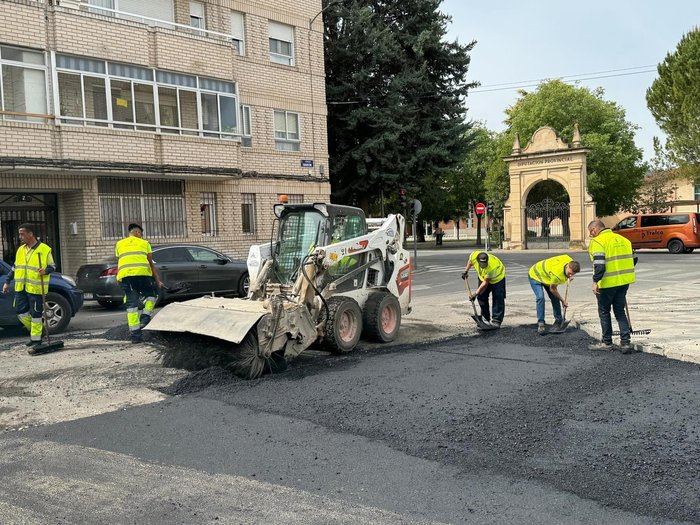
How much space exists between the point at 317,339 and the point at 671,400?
399 centimetres

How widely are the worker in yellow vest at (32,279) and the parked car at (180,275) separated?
13.7 ft

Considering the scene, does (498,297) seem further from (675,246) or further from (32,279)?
(675,246)

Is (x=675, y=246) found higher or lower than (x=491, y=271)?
lower

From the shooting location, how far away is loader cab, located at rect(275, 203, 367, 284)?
8.88m

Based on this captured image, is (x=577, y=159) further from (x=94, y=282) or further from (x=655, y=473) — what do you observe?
(x=655, y=473)

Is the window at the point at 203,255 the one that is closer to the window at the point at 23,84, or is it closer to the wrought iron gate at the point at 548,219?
the window at the point at 23,84

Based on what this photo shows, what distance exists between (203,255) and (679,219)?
931 inches

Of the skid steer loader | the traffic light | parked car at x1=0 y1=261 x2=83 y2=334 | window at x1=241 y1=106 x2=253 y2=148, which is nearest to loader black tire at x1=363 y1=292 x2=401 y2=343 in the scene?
the skid steer loader

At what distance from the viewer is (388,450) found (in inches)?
196

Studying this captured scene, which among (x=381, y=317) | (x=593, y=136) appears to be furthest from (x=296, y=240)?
(x=593, y=136)

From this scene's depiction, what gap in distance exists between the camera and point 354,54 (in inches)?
1035

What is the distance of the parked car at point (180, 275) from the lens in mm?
13789

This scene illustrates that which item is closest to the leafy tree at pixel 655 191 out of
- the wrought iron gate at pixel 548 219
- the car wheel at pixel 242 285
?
the wrought iron gate at pixel 548 219

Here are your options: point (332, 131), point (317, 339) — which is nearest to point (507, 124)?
point (332, 131)
